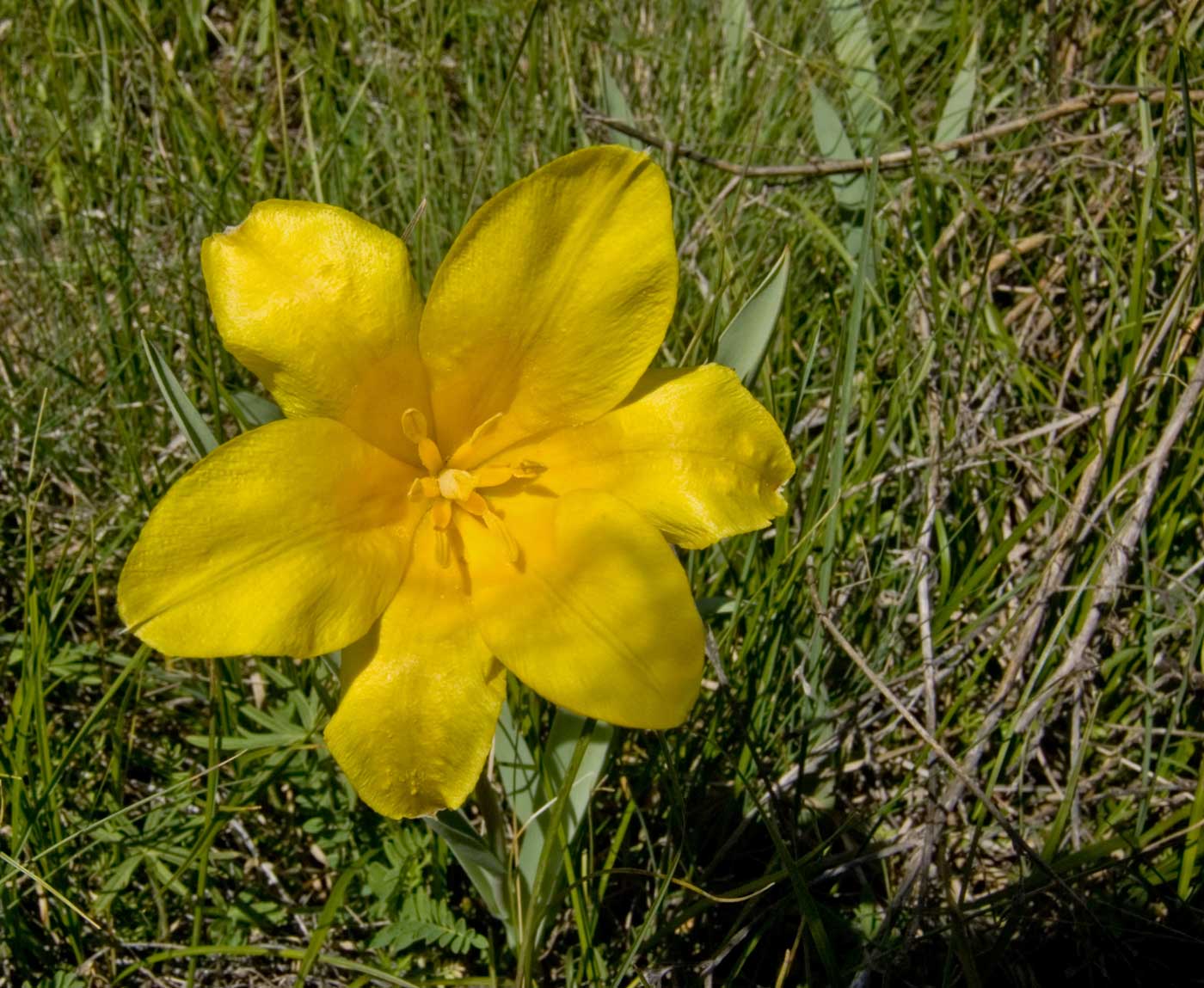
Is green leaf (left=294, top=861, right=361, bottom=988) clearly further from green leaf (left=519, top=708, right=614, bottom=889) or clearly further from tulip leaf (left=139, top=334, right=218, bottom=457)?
tulip leaf (left=139, top=334, right=218, bottom=457)

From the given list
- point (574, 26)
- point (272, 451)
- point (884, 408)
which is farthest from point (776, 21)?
point (272, 451)

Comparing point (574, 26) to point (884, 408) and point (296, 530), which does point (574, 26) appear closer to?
point (884, 408)

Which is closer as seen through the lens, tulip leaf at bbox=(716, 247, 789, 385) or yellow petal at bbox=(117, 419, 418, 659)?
yellow petal at bbox=(117, 419, 418, 659)

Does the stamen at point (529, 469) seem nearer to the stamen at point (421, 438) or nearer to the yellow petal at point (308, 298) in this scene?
the stamen at point (421, 438)

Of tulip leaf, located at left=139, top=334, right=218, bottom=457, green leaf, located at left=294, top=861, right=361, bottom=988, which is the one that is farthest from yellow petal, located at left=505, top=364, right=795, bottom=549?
green leaf, located at left=294, top=861, right=361, bottom=988

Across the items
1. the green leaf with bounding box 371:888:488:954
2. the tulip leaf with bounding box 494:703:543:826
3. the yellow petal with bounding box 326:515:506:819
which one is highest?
the yellow petal with bounding box 326:515:506:819

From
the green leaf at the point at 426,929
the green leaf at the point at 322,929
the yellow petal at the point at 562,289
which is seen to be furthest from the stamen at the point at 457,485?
the green leaf at the point at 426,929

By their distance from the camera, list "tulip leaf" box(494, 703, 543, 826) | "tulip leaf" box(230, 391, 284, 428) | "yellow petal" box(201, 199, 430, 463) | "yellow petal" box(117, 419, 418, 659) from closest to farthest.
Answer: "yellow petal" box(117, 419, 418, 659) → "yellow petal" box(201, 199, 430, 463) → "tulip leaf" box(230, 391, 284, 428) → "tulip leaf" box(494, 703, 543, 826)
